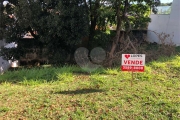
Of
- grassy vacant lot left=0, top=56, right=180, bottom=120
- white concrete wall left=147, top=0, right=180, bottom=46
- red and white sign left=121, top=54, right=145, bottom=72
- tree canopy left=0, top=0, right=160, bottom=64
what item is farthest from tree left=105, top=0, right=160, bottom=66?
red and white sign left=121, top=54, right=145, bottom=72

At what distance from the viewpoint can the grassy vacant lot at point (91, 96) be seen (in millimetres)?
2986

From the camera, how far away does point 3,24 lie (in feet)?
22.3

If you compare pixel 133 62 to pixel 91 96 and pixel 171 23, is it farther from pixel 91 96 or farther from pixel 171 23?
pixel 171 23

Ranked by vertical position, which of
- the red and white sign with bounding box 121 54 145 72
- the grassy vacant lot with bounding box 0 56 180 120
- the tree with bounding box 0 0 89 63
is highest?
the tree with bounding box 0 0 89 63

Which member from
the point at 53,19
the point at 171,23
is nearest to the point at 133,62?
the point at 53,19

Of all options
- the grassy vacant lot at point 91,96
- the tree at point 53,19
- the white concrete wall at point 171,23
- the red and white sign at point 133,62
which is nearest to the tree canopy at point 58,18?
the tree at point 53,19

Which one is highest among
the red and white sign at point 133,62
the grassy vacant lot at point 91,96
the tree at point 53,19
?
the tree at point 53,19

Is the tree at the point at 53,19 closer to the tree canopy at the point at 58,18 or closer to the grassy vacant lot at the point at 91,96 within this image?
the tree canopy at the point at 58,18

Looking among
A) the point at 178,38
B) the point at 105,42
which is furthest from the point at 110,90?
the point at 178,38

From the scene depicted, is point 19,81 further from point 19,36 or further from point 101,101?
point 19,36

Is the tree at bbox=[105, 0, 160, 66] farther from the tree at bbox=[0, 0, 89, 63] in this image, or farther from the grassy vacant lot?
the grassy vacant lot

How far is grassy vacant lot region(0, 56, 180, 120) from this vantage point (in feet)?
9.80

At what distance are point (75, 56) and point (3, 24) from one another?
2628mm

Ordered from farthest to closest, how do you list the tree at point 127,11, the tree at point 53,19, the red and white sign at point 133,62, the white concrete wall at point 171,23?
1. the white concrete wall at point 171,23
2. the tree at point 127,11
3. the tree at point 53,19
4. the red and white sign at point 133,62
